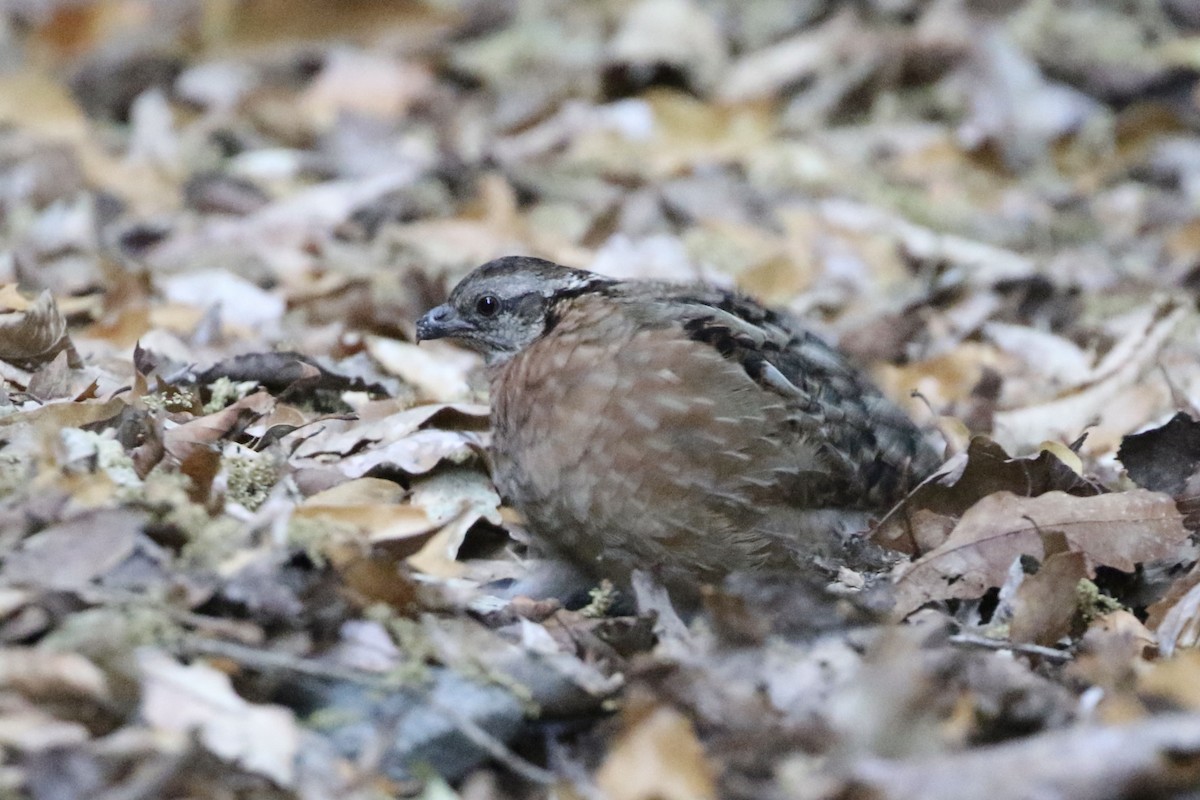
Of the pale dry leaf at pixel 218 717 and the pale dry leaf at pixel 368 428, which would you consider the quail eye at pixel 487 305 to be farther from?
the pale dry leaf at pixel 218 717

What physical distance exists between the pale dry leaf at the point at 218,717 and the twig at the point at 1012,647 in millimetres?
1591

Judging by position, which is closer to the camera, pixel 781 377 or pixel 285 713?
pixel 285 713

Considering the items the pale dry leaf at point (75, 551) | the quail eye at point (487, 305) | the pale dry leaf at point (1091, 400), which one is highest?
the pale dry leaf at point (75, 551)

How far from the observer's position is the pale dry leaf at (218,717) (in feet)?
10.2

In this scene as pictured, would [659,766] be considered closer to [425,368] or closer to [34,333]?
[34,333]

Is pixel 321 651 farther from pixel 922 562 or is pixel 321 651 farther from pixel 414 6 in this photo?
pixel 414 6

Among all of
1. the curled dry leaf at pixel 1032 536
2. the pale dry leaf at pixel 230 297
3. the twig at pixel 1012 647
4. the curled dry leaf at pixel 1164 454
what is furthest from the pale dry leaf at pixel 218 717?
the pale dry leaf at pixel 230 297

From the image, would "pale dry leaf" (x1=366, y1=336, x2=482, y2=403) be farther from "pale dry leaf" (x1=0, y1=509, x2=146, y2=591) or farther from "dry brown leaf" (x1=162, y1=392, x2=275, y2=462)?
"pale dry leaf" (x1=0, y1=509, x2=146, y2=591)

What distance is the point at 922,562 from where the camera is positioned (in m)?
4.28

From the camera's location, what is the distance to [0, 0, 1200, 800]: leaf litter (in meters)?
3.20

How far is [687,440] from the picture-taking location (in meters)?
4.17

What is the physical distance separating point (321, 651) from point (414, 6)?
8041 mm

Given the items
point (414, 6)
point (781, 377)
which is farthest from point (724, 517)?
point (414, 6)

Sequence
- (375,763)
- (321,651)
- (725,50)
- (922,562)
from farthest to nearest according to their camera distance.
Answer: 1. (725,50)
2. (922,562)
3. (321,651)
4. (375,763)
